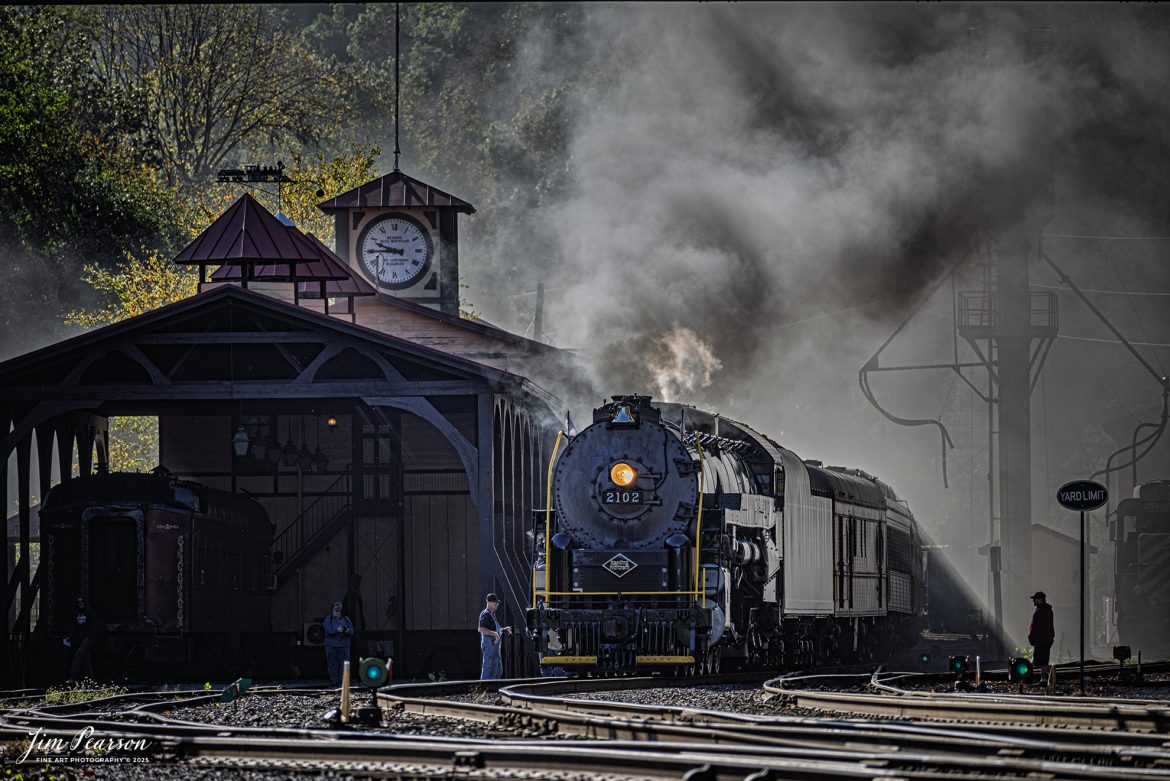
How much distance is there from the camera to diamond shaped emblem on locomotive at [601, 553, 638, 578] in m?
20.1

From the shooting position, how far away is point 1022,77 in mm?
27281

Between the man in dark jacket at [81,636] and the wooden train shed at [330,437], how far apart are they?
931 mm

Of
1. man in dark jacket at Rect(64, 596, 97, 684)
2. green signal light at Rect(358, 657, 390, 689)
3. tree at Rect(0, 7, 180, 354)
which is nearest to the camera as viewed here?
green signal light at Rect(358, 657, 390, 689)

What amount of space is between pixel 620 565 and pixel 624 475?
1.03 metres

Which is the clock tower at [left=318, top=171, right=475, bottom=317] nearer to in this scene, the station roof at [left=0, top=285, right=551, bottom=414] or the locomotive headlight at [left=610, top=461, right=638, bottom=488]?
the station roof at [left=0, top=285, right=551, bottom=414]

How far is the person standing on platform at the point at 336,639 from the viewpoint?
75.2 ft

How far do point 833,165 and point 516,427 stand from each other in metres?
6.75

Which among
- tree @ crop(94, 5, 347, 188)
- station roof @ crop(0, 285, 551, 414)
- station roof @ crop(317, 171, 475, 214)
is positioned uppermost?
tree @ crop(94, 5, 347, 188)

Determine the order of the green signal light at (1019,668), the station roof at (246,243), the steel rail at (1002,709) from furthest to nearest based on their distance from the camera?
1. the station roof at (246,243)
2. the green signal light at (1019,668)
3. the steel rail at (1002,709)

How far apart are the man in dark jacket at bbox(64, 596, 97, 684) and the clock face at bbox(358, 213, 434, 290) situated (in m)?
12.7

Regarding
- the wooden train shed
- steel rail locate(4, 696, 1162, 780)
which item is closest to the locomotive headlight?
the wooden train shed

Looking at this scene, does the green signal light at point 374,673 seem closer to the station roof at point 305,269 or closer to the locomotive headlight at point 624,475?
the locomotive headlight at point 624,475

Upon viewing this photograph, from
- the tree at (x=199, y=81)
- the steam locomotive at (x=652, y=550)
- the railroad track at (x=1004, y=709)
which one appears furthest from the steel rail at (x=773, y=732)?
the tree at (x=199, y=81)

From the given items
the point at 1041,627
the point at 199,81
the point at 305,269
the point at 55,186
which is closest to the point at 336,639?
the point at 1041,627
